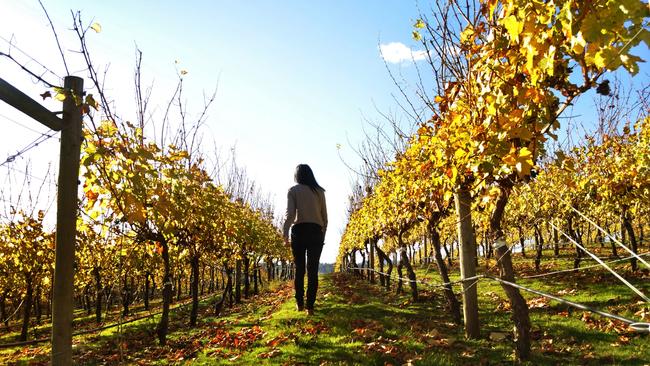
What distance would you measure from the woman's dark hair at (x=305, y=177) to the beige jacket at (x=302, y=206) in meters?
0.10

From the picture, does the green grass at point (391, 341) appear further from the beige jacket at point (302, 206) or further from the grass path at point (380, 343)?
the beige jacket at point (302, 206)

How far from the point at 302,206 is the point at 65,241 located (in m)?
3.99

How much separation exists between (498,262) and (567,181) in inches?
46.2

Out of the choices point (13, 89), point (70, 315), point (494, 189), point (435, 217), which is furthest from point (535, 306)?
point (13, 89)

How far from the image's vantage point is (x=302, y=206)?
6.70 meters

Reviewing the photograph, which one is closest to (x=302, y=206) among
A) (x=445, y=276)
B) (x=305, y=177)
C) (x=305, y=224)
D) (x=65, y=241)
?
(x=305, y=224)

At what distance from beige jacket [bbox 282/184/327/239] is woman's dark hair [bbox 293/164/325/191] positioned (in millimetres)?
103

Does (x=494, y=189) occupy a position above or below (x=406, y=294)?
above

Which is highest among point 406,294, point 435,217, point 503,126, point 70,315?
point 503,126

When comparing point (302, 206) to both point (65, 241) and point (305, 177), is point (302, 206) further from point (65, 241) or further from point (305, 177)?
point (65, 241)

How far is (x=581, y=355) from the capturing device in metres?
5.25

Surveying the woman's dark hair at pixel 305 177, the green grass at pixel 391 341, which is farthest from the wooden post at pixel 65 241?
the woman's dark hair at pixel 305 177

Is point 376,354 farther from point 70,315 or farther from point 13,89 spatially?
point 13,89

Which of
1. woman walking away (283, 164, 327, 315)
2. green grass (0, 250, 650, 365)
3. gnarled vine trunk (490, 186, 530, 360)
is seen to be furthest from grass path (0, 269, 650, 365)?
woman walking away (283, 164, 327, 315)
